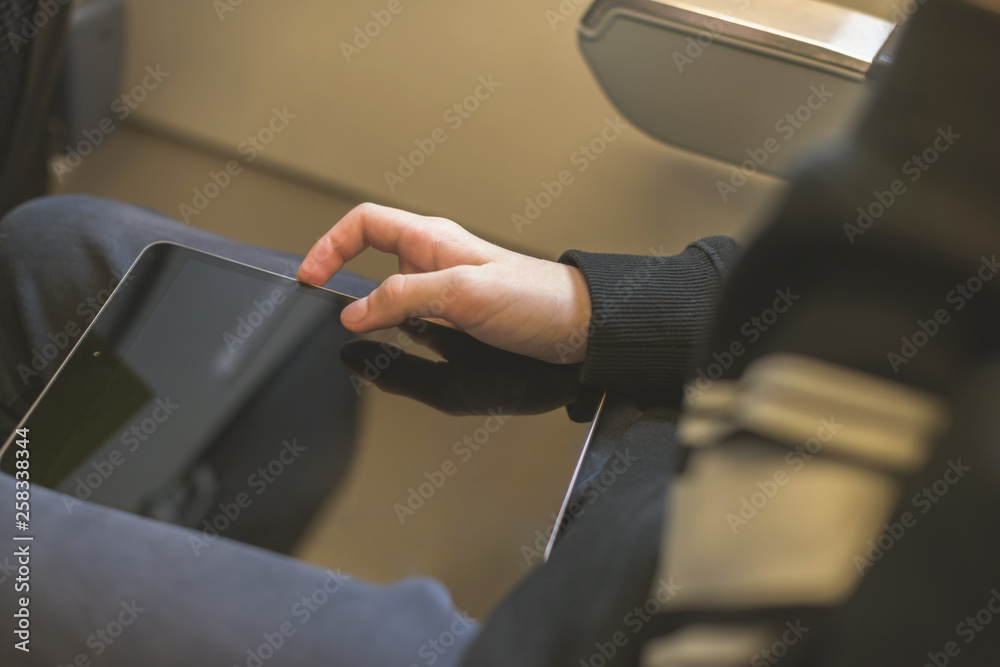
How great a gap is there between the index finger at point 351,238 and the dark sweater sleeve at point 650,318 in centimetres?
14

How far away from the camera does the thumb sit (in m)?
0.50

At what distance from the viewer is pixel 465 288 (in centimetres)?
50

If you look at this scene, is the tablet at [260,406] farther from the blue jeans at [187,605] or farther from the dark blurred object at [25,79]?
the dark blurred object at [25,79]

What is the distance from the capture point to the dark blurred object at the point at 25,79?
2.01 ft

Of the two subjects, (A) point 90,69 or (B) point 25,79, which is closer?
(B) point 25,79

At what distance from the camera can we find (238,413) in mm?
487

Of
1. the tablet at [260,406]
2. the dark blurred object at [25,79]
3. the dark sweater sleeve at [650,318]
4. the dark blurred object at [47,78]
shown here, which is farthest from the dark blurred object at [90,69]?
the dark sweater sleeve at [650,318]

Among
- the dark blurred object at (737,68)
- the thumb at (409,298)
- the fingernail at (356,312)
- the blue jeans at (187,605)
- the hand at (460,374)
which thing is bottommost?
the blue jeans at (187,605)

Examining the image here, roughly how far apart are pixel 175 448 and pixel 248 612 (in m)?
0.14

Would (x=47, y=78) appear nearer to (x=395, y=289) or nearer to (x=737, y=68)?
(x=395, y=289)

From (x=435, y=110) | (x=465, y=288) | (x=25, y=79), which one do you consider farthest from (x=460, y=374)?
(x=435, y=110)

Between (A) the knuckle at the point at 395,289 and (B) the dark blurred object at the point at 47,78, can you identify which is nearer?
(A) the knuckle at the point at 395,289

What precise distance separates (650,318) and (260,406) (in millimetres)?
263

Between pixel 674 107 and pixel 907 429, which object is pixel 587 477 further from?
pixel 674 107
